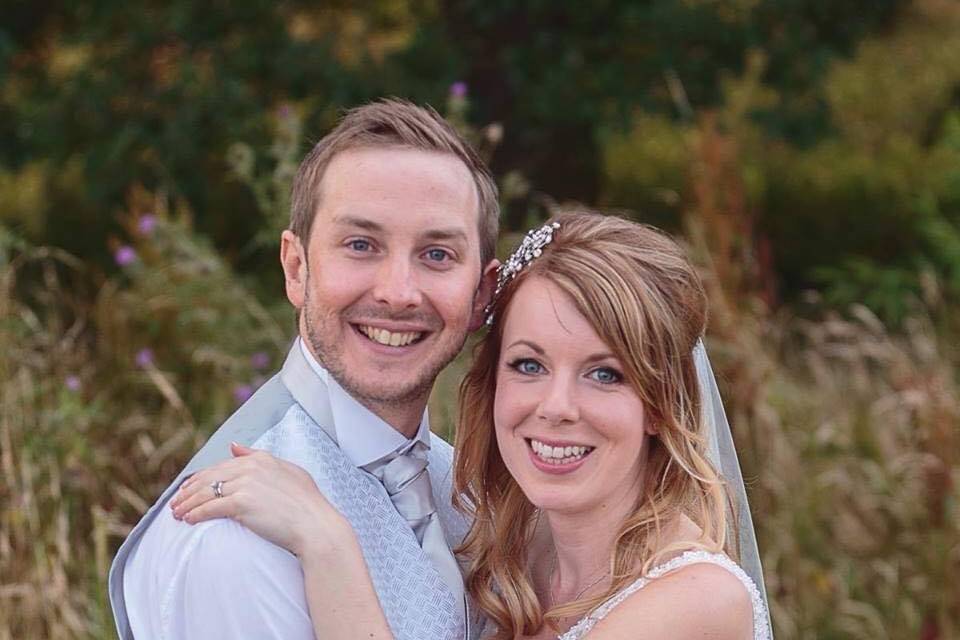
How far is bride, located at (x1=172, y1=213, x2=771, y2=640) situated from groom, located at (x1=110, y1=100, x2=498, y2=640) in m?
0.13

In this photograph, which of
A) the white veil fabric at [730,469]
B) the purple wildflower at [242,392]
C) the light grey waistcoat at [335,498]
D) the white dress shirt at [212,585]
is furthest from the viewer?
the purple wildflower at [242,392]

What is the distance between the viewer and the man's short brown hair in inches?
109

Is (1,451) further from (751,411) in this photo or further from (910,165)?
(910,165)

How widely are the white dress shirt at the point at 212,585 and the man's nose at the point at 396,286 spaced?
1.75 feet

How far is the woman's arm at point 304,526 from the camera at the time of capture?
2.42 metres

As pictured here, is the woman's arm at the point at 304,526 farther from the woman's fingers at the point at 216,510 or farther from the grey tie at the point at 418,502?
the grey tie at the point at 418,502

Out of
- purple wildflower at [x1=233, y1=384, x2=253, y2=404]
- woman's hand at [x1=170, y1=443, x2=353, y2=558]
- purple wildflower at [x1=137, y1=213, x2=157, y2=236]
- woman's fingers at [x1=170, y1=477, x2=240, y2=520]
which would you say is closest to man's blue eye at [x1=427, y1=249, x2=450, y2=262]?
woman's hand at [x1=170, y1=443, x2=353, y2=558]

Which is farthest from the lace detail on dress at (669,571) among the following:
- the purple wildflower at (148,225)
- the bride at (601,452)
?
the purple wildflower at (148,225)

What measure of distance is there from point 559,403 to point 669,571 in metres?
0.42

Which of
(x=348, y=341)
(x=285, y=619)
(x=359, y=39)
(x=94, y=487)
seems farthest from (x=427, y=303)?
(x=359, y=39)

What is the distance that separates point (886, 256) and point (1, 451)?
8.42m

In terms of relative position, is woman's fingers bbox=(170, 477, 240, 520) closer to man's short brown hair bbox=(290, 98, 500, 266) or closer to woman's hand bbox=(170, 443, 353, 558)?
woman's hand bbox=(170, 443, 353, 558)

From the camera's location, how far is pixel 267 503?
7.97 feet

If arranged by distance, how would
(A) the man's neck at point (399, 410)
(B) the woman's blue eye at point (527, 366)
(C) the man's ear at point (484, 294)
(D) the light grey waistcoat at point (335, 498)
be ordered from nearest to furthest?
(D) the light grey waistcoat at point (335, 498) < (A) the man's neck at point (399, 410) < (B) the woman's blue eye at point (527, 366) < (C) the man's ear at point (484, 294)
